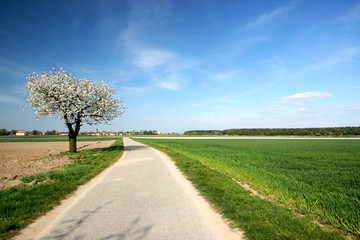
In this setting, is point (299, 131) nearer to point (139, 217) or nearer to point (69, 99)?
point (69, 99)

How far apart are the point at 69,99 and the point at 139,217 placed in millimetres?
19450

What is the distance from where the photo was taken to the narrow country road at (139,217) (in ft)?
13.4

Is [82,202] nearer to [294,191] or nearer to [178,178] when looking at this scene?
[178,178]

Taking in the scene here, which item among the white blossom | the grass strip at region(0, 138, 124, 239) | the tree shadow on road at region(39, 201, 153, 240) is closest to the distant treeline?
the white blossom

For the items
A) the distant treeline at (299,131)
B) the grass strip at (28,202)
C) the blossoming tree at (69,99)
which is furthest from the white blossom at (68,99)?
the distant treeline at (299,131)

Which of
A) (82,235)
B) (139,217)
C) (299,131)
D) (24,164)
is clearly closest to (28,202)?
(82,235)

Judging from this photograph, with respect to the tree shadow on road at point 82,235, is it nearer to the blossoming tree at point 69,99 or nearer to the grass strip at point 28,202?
the grass strip at point 28,202

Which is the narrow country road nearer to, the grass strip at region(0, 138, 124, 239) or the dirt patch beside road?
the grass strip at region(0, 138, 124, 239)

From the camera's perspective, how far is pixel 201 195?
22.7 feet

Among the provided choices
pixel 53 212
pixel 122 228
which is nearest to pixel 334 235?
pixel 122 228

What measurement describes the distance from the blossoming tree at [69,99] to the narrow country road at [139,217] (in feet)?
53.3

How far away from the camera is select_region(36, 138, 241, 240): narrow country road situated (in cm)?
409

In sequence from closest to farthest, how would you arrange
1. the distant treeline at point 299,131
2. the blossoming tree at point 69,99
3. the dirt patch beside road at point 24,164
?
the dirt patch beside road at point 24,164, the blossoming tree at point 69,99, the distant treeline at point 299,131

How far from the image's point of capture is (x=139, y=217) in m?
4.93
